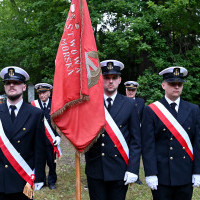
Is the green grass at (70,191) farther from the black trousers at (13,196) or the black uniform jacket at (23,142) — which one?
the black uniform jacket at (23,142)

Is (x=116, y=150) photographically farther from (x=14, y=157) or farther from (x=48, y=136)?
(x=48, y=136)

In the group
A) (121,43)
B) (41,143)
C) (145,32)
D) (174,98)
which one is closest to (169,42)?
(145,32)

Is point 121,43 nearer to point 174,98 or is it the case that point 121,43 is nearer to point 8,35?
point 174,98

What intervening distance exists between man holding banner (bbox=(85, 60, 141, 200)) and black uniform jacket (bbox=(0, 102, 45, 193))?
25.0 inches

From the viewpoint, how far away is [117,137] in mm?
3119

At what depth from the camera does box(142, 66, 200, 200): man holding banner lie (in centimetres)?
306

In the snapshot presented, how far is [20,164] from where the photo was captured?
2980 mm

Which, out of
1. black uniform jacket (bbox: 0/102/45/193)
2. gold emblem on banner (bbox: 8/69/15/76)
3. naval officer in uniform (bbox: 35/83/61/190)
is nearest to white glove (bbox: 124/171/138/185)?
black uniform jacket (bbox: 0/102/45/193)

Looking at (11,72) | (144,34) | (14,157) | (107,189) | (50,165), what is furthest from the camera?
(144,34)

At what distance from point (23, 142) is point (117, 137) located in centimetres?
113

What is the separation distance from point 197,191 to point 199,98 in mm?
5425

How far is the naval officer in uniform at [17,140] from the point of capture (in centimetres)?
295

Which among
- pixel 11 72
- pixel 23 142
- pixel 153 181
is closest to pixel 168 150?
pixel 153 181

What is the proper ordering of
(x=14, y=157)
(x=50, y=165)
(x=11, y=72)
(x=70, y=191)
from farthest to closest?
1. (x=50, y=165)
2. (x=70, y=191)
3. (x=11, y=72)
4. (x=14, y=157)
